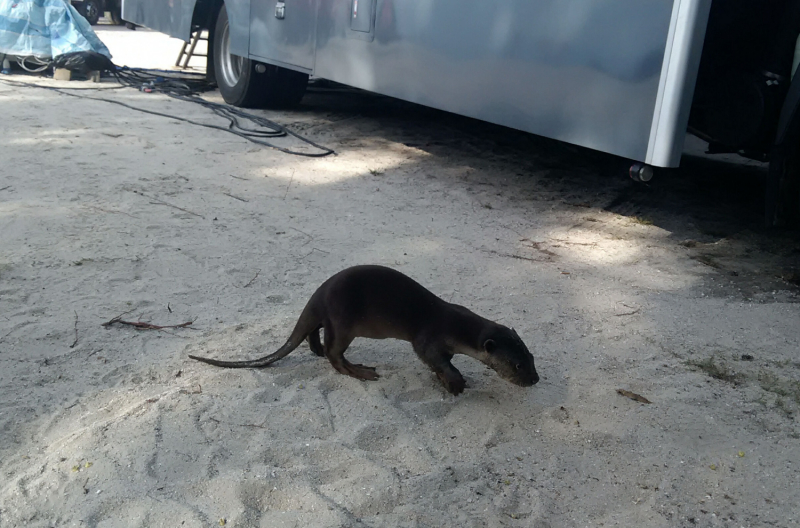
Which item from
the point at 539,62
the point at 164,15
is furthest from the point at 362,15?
the point at 164,15

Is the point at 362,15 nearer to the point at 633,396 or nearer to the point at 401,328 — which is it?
the point at 401,328

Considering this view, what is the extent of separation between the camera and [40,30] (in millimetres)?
9930

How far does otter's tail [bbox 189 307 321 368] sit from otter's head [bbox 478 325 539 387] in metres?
0.70

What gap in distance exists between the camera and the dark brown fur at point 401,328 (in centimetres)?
294

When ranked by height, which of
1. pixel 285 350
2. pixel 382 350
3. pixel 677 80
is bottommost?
pixel 382 350

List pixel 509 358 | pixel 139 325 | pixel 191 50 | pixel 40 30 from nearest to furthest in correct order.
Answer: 1. pixel 509 358
2. pixel 139 325
3. pixel 40 30
4. pixel 191 50

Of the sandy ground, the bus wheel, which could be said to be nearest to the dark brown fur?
the sandy ground

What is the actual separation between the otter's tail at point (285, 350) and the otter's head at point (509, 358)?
701 mm

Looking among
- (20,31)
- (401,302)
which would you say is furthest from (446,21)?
(20,31)

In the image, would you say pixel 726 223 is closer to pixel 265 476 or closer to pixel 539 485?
pixel 539 485

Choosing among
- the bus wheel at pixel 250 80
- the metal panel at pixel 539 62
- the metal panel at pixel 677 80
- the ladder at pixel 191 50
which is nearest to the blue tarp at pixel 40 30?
the ladder at pixel 191 50

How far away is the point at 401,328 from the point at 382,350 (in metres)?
0.45

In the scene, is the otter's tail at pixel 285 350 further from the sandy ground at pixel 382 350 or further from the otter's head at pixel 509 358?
the otter's head at pixel 509 358

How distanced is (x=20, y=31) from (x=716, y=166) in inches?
342
